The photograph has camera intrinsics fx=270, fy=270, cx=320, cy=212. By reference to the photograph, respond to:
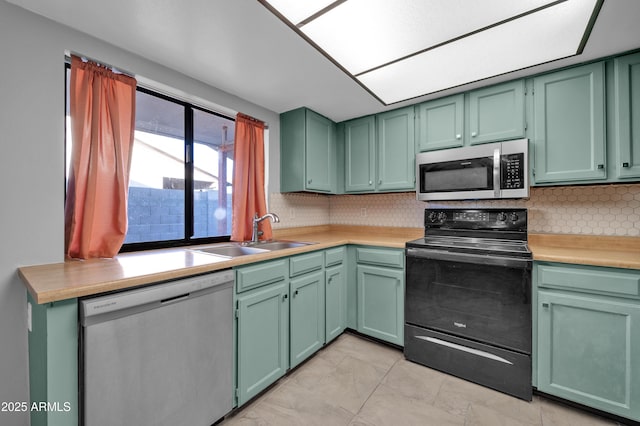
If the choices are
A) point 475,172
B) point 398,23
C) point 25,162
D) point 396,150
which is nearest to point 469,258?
point 475,172

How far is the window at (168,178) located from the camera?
2.03 metres

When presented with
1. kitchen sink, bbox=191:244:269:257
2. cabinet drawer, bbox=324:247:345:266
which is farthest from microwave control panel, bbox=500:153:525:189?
kitchen sink, bbox=191:244:269:257

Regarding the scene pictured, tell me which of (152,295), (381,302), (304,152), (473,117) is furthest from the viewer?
(304,152)

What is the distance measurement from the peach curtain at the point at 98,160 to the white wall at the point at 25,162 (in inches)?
2.5

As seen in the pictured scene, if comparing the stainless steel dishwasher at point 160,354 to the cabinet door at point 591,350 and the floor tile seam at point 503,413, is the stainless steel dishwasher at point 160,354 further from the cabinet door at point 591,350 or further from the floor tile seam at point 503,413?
the cabinet door at point 591,350

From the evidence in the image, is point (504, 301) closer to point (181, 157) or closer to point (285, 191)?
point (285, 191)

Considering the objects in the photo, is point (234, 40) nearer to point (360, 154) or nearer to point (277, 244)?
point (277, 244)

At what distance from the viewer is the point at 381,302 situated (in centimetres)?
241

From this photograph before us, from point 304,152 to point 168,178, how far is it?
123cm

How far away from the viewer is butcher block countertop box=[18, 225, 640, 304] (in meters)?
1.08

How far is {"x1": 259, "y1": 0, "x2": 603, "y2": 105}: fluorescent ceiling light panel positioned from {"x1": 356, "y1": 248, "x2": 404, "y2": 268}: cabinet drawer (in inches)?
55.0

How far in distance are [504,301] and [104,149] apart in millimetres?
2755

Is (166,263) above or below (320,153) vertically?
below

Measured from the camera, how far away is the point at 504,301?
184 centimetres
